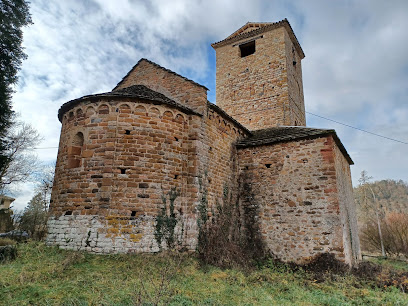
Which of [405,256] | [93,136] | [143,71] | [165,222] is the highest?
[143,71]

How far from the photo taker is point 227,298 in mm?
4688

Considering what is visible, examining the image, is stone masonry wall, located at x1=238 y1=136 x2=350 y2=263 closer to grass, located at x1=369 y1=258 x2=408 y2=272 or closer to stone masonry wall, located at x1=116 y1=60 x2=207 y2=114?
stone masonry wall, located at x1=116 y1=60 x2=207 y2=114

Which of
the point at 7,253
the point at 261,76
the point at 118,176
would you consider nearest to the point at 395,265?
the point at 261,76

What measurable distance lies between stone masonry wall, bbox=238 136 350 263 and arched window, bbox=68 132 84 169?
584 cm

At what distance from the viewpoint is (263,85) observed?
1475cm

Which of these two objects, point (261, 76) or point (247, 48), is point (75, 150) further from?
point (247, 48)

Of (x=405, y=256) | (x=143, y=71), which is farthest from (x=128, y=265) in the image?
(x=405, y=256)

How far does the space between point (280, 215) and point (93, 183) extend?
235 inches

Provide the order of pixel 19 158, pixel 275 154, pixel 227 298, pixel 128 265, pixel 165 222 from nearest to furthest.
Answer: pixel 227 298 → pixel 128 265 → pixel 165 222 → pixel 275 154 → pixel 19 158

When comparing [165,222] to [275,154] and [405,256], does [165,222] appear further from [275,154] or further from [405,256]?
[405,256]

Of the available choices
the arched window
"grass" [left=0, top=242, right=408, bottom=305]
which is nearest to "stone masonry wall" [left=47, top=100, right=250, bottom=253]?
the arched window

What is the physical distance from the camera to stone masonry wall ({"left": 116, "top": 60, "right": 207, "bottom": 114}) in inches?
340

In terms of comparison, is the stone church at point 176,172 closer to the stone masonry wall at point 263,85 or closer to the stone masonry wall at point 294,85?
the stone masonry wall at point 263,85

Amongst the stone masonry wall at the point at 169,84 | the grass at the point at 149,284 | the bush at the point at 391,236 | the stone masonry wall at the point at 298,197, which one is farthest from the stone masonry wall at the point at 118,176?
the bush at the point at 391,236
